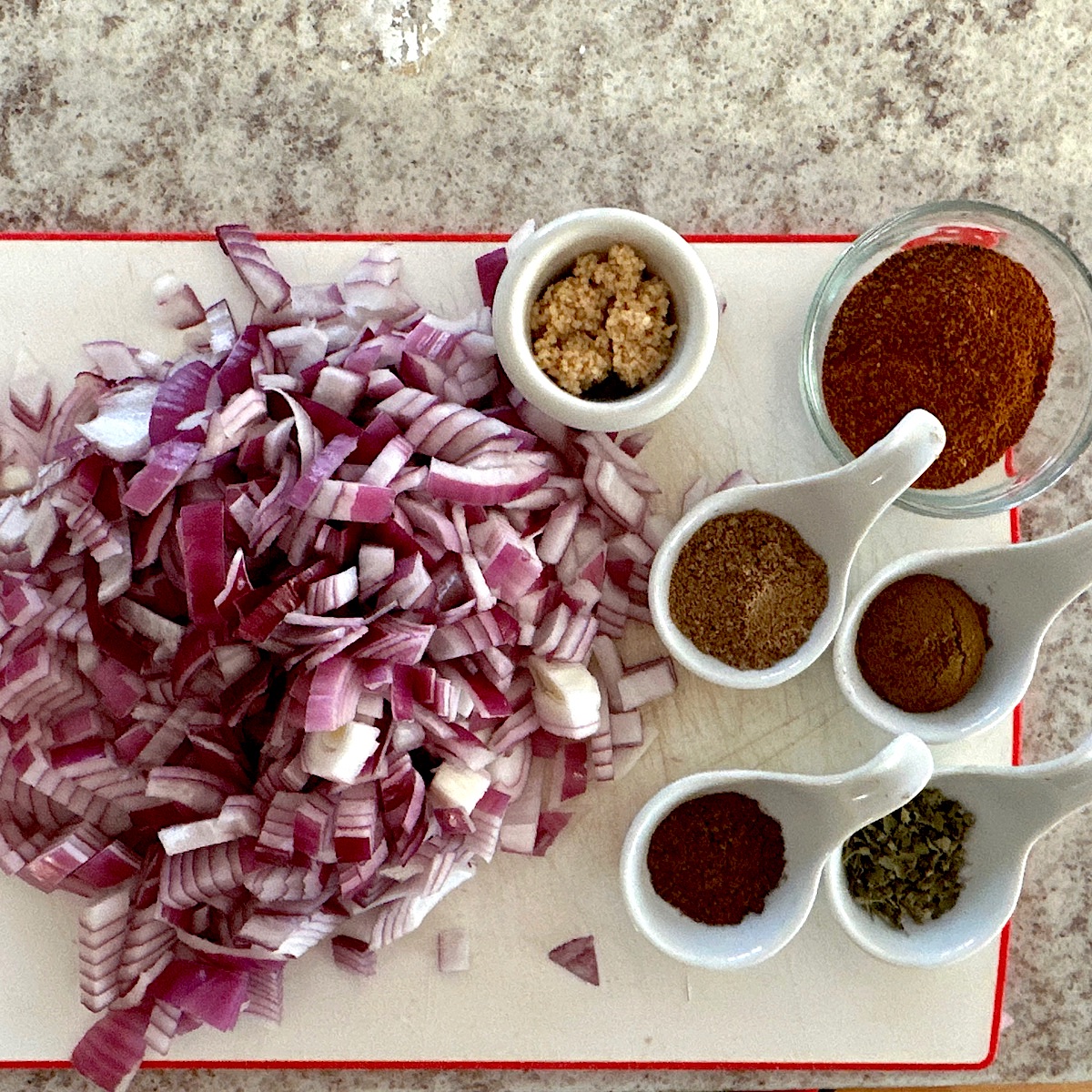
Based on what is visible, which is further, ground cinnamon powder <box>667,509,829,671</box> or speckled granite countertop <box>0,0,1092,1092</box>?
speckled granite countertop <box>0,0,1092,1092</box>

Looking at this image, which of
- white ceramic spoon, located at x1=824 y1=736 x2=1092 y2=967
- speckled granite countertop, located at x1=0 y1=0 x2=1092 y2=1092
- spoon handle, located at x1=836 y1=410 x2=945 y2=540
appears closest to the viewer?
spoon handle, located at x1=836 y1=410 x2=945 y2=540

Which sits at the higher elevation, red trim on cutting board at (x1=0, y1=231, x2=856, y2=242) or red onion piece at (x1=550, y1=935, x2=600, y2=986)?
red trim on cutting board at (x1=0, y1=231, x2=856, y2=242)

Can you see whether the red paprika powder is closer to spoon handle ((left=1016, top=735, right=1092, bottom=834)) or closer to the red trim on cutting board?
spoon handle ((left=1016, top=735, right=1092, bottom=834))

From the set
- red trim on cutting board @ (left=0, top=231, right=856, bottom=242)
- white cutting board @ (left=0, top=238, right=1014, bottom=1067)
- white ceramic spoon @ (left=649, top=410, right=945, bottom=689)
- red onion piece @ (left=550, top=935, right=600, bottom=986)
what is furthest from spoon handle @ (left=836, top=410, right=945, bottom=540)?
red onion piece @ (left=550, top=935, right=600, bottom=986)

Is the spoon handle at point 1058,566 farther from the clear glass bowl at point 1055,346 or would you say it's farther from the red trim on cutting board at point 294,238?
the red trim on cutting board at point 294,238

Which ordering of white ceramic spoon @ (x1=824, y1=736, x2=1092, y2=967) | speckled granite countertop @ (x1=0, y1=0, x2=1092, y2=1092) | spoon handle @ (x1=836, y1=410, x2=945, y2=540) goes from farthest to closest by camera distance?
speckled granite countertop @ (x1=0, y1=0, x2=1092, y2=1092), white ceramic spoon @ (x1=824, y1=736, x2=1092, y2=967), spoon handle @ (x1=836, y1=410, x2=945, y2=540)

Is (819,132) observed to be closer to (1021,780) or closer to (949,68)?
(949,68)

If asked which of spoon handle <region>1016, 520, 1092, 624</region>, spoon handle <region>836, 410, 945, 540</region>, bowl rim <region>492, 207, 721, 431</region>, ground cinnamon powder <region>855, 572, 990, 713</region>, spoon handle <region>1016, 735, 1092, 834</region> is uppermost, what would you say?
bowl rim <region>492, 207, 721, 431</region>
